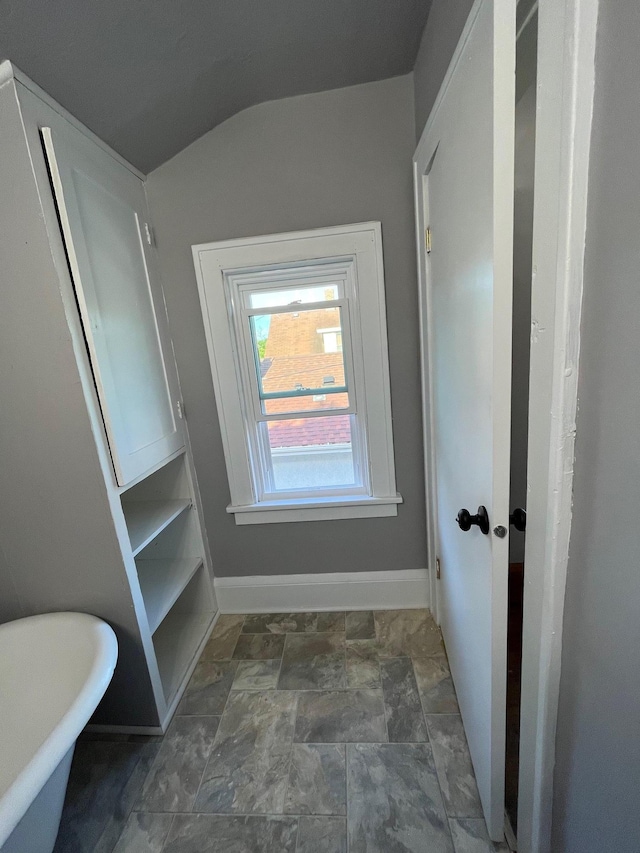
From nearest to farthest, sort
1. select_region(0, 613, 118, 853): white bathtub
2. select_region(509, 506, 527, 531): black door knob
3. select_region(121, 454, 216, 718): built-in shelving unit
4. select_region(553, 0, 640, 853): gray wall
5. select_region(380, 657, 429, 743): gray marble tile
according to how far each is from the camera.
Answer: select_region(553, 0, 640, 853): gray wall
select_region(509, 506, 527, 531): black door knob
select_region(0, 613, 118, 853): white bathtub
select_region(380, 657, 429, 743): gray marble tile
select_region(121, 454, 216, 718): built-in shelving unit

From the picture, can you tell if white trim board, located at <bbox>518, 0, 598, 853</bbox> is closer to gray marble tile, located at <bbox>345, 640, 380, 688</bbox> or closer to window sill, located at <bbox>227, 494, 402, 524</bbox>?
gray marble tile, located at <bbox>345, 640, 380, 688</bbox>

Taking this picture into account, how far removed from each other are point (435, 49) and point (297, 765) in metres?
2.40

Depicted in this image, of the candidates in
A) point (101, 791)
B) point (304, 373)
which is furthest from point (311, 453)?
point (101, 791)

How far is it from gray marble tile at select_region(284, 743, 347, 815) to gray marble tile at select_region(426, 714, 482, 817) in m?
0.33

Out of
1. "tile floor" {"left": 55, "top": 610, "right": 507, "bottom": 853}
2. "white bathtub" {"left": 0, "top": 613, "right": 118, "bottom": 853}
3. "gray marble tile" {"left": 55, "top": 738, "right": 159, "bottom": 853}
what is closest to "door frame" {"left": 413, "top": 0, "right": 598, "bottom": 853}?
"tile floor" {"left": 55, "top": 610, "right": 507, "bottom": 853}

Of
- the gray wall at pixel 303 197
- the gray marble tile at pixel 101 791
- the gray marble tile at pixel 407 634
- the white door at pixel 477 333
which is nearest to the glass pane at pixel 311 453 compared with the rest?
the gray wall at pixel 303 197

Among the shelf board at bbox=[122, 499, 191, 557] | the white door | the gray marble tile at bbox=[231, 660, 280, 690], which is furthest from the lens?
the gray marble tile at bbox=[231, 660, 280, 690]

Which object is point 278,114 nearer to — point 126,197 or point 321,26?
point 321,26

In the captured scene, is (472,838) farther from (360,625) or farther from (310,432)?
(310,432)

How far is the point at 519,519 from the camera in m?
0.82

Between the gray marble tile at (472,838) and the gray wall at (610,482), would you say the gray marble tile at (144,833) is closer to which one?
the gray marble tile at (472,838)

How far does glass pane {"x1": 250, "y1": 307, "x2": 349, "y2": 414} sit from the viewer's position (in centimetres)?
170

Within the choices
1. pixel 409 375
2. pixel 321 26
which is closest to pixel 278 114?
pixel 321 26

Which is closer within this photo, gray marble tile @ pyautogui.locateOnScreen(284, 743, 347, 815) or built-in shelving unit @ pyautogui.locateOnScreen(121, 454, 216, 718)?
gray marble tile @ pyautogui.locateOnScreen(284, 743, 347, 815)
